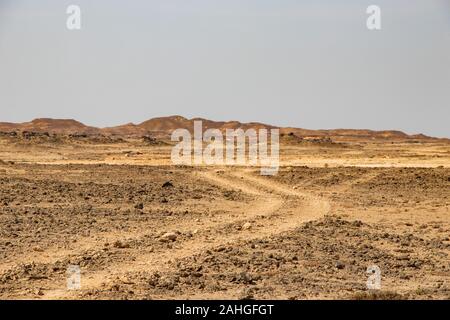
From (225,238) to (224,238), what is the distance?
0.02 m

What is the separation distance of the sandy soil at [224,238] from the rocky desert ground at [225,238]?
0.08 ft

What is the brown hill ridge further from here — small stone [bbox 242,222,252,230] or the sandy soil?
small stone [bbox 242,222,252,230]

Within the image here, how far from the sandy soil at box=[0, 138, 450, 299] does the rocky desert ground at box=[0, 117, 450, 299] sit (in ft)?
0.08

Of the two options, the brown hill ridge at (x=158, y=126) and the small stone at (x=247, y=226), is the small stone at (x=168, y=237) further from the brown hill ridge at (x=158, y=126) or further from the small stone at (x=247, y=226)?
the brown hill ridge at (x=158, y=126)

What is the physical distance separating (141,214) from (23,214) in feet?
7.95

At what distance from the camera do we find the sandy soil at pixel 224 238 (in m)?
9.30

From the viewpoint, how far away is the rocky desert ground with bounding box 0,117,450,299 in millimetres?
9305

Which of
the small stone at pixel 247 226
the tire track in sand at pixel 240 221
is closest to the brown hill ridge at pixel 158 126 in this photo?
the tire track in sand at pixel 240 221

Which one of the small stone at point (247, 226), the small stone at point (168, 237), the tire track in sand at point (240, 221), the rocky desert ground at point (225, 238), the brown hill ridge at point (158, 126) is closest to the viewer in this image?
the rocky desert ground at point (225, 238)

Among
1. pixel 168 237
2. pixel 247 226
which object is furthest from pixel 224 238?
pixel 247 226

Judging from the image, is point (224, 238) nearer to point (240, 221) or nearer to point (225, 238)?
point (225, 238)

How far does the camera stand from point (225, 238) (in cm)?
1296
